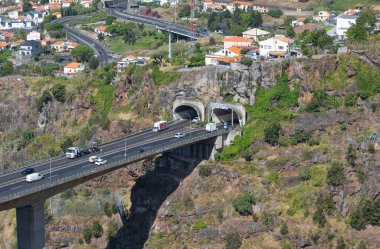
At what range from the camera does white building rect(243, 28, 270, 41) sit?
5359 inches

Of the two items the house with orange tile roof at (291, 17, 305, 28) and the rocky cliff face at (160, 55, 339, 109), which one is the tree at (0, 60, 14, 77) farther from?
Answer: the house with orange tile roof at (291, 17, 305, 28)

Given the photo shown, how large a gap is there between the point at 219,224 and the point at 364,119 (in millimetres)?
20677

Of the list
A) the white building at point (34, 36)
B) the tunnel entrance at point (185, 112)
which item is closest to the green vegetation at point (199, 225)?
the tunnel entrance at point (185, 112)

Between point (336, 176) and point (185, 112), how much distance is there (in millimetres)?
24567

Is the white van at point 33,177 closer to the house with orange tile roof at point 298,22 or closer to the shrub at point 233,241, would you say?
the shrub at point 233,241

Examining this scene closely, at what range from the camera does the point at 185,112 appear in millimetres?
104312

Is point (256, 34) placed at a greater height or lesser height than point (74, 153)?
greater

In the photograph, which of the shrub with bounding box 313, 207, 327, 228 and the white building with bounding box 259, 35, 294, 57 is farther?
the white building with bounding box 259, 35, 294, 57

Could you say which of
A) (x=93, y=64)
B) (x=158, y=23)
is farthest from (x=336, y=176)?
(x=158, y=23)

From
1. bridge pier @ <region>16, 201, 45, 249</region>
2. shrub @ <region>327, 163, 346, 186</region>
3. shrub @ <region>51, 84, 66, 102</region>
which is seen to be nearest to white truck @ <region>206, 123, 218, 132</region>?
shrub @ <region>327, 163, 346, 186</region>

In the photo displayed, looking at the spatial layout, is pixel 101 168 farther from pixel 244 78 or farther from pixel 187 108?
pixel 244 78

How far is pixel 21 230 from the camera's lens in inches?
3022

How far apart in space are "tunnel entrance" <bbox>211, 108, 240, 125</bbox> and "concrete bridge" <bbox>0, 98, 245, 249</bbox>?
14 cm

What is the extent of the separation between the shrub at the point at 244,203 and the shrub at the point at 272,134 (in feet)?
26.8
